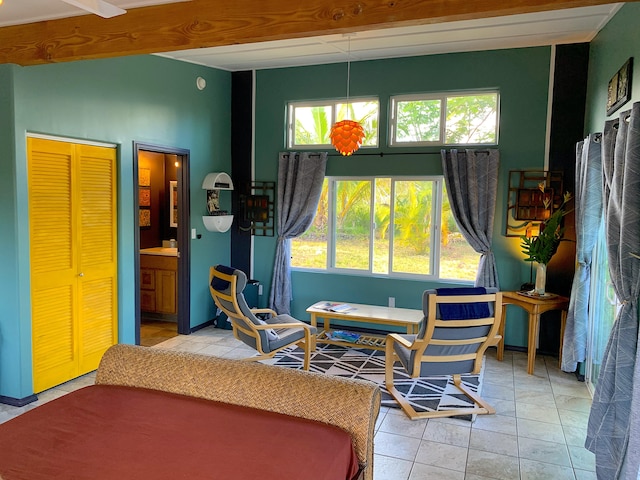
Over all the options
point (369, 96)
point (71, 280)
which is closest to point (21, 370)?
point (71, 280)

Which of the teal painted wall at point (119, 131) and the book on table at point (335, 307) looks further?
the book on table at point (335, 307)

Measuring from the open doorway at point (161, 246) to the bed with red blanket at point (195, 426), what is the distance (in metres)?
2.65

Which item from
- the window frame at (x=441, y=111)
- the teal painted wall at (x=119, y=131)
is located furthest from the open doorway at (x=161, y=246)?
the window frame at (x=441, y=111)

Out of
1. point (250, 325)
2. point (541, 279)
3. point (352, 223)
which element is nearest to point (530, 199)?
point (541, 279)

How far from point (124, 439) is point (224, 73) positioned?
16.6 feet

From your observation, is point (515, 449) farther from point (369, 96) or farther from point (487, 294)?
point (369, 96)

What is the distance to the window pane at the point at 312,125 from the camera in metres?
5.88

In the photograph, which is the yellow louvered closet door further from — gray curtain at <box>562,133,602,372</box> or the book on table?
gray curtain at <box>562,133,602,372</box>

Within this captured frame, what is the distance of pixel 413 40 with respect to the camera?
15.7ft

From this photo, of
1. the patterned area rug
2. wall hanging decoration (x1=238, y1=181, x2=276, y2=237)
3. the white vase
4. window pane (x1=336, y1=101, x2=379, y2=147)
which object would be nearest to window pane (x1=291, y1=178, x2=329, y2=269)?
wall hanging decoration (x1=238, y1=181, x2=276, y2=237)

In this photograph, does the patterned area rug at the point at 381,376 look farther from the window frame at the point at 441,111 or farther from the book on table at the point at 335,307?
the window frame at the point at 441,111

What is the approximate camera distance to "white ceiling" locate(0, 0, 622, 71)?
4.09 meters

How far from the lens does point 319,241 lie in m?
6.04

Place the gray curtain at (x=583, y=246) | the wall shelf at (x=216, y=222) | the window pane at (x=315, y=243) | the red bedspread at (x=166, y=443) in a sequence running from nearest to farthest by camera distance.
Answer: the red bedspread at (x=166, y=443) < the gray curtain at (x=583, y=246) < the wall shelf at (x=216, y=222) < the window pane at (x=315, y=243)
